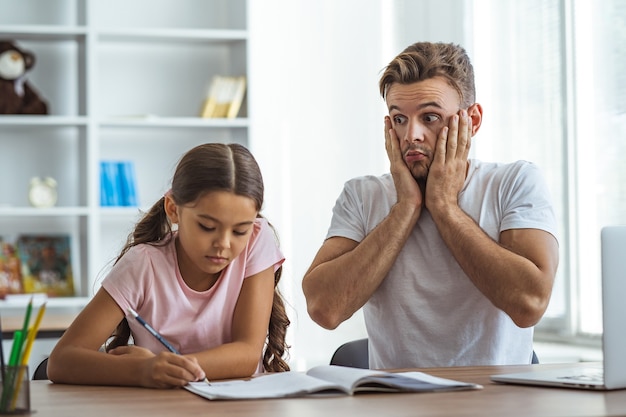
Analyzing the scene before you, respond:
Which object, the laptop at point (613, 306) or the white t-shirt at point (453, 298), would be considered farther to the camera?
the white t-shirt at point (453, 298)

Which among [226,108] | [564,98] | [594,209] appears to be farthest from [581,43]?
[226,108]

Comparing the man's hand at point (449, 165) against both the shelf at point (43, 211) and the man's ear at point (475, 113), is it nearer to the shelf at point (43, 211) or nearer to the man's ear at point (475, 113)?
the man's ear at point (475, 113)

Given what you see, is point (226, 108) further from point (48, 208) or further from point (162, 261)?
point (162, 261)

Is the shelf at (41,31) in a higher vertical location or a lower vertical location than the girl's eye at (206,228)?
higher

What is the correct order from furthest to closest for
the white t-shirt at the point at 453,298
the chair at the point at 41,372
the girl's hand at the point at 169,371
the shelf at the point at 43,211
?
the shelf at the point at 43,211, the white t-shirt at the point at 453,298, the chair at the point at 41,372, the girl's hand at the point at 169,371

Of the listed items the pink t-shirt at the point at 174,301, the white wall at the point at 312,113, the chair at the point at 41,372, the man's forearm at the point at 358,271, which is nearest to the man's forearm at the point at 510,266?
the man's forearm at the point at 358,271

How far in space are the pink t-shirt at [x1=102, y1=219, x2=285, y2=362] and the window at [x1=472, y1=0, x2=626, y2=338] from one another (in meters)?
1.66

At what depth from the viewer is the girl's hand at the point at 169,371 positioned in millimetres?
1501

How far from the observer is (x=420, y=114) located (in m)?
2.20

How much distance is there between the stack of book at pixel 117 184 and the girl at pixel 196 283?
245 cm

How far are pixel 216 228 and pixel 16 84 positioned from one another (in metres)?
2.87

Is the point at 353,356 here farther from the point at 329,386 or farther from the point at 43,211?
the point at 43,211

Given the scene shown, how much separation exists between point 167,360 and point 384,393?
0.35 meters

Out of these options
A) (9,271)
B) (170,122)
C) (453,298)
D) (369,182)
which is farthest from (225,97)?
(453,298)
